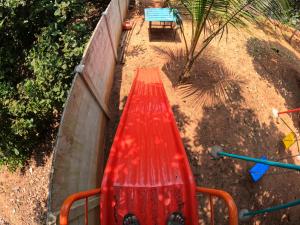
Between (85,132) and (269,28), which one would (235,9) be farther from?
(269,28)

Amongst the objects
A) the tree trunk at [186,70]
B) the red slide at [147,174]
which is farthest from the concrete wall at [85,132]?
the tree trunk at [186,70]

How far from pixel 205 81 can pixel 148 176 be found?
362 cm

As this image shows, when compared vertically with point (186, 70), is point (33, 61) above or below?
above

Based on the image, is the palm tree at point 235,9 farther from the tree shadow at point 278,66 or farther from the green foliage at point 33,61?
the tree shadow at point 278,66

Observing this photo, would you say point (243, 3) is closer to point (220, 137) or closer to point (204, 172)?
point (220, 137)

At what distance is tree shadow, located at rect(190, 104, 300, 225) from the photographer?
5.33 m

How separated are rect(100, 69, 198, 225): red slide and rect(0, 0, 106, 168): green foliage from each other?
1.76 metres

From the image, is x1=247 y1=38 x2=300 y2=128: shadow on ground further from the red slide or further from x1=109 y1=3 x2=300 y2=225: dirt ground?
the red slide

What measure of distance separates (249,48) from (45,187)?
24.9 ft

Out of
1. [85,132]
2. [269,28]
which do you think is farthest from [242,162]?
[269,28]

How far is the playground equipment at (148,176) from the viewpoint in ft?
12.1

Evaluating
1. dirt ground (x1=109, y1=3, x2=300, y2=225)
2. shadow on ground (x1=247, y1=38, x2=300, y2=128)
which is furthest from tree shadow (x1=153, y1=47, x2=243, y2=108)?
shadow on ground (x1=247, y1=38, x2=300, y2=128)

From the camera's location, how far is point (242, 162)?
5.69 meters

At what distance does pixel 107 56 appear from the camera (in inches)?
231
